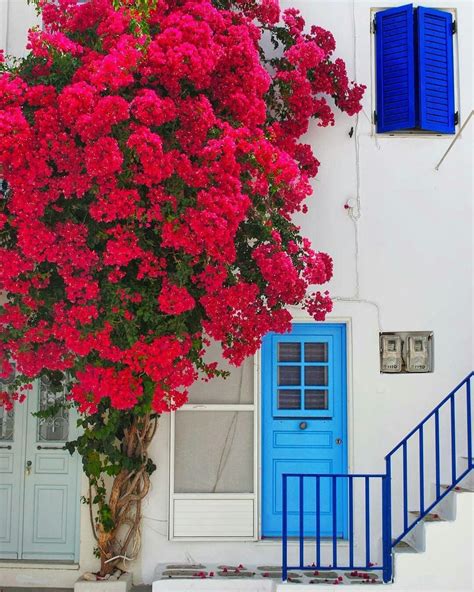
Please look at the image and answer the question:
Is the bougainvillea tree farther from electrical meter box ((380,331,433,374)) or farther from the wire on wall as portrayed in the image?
electrical meter box ((380,331,433,374))

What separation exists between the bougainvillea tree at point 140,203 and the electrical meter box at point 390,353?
3.59ft

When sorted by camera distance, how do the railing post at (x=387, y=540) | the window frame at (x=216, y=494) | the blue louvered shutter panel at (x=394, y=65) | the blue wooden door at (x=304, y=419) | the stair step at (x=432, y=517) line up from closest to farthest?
the railing post at (x=387, y=540)
the stair step at (x=432, y=517)
the window frame at (x=216, y=494)
the blue wooden door at (x=304, y=419)
the blue louvered shutter panel at (x=394, y=65)

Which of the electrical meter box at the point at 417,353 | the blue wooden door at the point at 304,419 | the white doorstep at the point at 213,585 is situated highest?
the electrical meter box at the point at 417,353

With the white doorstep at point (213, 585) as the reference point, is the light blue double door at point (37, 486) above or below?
above

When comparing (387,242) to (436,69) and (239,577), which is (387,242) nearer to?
(436,69)

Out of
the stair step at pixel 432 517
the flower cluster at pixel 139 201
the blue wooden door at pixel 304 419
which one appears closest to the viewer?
the flower cluster at pixel 139 201

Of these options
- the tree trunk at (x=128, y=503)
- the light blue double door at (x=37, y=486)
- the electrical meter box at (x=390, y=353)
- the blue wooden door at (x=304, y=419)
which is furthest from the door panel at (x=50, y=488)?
the electrical meter box at (x=390, y=353)

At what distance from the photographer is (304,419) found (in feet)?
23.9

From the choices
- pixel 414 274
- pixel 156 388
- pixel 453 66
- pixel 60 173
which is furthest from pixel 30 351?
pixel 453 66

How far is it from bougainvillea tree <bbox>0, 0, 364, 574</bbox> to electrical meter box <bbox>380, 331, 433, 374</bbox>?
112 centimetres

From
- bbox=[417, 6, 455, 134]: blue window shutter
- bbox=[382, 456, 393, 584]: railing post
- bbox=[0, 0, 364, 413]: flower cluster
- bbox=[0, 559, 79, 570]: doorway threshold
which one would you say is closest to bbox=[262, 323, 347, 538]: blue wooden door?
bbox=[382, 456, 393, 584]: railing post

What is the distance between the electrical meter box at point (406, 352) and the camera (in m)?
7.29

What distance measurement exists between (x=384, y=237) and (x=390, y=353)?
114cm

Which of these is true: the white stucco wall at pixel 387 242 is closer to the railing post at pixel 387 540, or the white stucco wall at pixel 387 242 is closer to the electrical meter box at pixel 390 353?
the electrical meter box at pixel 390 353
